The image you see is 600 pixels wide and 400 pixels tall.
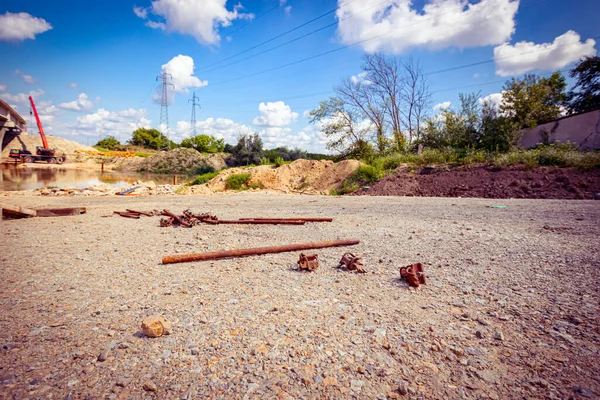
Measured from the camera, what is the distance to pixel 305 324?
2.02 metres

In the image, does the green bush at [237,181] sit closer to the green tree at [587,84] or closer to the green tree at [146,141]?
the green tree at [587,84]

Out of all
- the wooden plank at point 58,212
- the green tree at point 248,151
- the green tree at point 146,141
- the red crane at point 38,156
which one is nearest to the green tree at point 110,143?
the green tree at point 146,141

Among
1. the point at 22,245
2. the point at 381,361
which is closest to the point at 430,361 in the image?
the point at 381,361

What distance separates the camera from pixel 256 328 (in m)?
1.97

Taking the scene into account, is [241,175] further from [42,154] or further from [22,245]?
[42,154]

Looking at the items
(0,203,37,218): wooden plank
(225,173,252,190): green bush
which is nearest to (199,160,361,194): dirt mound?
(225,173,252,190): green bush

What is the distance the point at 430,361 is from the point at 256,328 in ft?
3.78

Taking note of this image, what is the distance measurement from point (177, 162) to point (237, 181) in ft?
97.1

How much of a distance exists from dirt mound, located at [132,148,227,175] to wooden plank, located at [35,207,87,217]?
108ft

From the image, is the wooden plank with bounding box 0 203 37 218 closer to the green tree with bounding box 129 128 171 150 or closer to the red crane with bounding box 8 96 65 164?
the red crane with bounding box 8 96 65 164

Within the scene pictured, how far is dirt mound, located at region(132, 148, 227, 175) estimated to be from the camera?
4034 cm

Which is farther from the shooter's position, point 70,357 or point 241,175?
point 241,175

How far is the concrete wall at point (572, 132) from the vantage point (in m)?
15.5

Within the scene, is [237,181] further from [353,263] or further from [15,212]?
[353,263]
